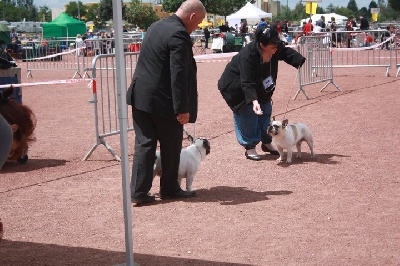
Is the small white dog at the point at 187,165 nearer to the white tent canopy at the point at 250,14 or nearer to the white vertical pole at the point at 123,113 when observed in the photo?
the white vertical pole at the point at 123,113

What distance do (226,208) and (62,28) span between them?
135ft

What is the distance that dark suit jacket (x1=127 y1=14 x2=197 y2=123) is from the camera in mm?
6664

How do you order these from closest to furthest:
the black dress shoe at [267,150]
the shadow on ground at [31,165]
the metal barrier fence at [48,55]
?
the shadow on ground at [31,165] → the black dress shoe at [267,150] → the metal barrier fence at [48,55]

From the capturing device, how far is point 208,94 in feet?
60.9

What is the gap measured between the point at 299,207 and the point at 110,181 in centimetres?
251

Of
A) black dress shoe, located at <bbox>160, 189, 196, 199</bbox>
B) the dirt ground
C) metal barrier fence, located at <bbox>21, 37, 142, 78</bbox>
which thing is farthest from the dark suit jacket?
metal barrier fence, located at <bbox>21, 37, 142, 78</bbox>

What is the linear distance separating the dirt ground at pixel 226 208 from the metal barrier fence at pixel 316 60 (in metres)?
5.60

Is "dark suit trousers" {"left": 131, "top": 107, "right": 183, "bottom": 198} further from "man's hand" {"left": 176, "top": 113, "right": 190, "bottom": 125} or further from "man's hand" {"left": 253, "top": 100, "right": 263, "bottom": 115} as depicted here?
"man's hand" {"left": 253, "top": 100, "right": 263, "bottom": 115}

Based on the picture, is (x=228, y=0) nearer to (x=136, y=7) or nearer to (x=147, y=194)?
(x=136, y=7)

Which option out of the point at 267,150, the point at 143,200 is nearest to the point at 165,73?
the point at 143,200

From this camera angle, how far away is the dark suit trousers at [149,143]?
22.9 feet

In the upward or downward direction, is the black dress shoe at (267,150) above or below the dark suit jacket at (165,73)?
below

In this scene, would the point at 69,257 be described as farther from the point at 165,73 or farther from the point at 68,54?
the point at 68,54

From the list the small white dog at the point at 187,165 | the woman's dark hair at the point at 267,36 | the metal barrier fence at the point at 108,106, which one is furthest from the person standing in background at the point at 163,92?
the metal barrier fence at the point at 108,106
